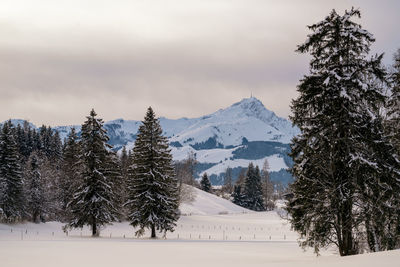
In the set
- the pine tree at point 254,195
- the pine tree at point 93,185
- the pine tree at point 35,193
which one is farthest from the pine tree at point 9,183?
the pine tree at point 254,195

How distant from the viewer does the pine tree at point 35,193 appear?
59938 millimetres

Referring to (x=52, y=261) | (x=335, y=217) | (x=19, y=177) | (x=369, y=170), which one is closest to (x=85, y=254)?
(x=52, y=261)

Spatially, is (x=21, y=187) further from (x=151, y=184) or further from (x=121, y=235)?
(x=151, y=184)

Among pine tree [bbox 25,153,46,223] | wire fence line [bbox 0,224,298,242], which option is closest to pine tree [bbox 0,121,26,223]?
wire fence line [bbox 0,224,298,242]

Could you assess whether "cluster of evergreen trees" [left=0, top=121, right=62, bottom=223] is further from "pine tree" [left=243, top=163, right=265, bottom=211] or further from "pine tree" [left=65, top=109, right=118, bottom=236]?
"pine tree" [left=243, top=163, right=265, bottom=211]

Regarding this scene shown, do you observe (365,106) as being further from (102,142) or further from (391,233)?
(102,142)

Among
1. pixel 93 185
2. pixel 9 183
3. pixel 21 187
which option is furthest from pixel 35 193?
pixel 93 185

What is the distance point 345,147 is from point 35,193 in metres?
54.7

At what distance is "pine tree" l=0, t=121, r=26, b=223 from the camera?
174 feet

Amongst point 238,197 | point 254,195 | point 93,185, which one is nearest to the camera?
point 93,185

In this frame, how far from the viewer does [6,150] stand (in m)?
55.3

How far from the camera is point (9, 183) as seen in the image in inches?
2116

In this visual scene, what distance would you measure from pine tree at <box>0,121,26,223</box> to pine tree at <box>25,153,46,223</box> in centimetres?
354

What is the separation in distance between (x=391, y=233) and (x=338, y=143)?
5331 millimetres
